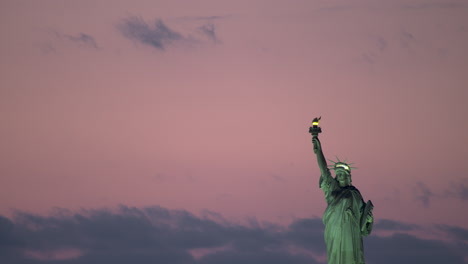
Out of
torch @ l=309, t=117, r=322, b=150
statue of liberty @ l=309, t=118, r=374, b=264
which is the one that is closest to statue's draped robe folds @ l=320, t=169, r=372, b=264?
statue of liberty @ l=309, t=118, r=374, b=264

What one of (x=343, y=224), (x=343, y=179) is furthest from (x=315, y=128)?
(x=343, y=224)

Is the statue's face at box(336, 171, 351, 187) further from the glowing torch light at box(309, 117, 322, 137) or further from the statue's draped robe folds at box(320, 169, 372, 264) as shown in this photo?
the glowing torch light at box(309, 117, 322, 137)

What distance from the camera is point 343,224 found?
1810 inches

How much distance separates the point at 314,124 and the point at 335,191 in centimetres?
234

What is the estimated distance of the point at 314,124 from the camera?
4631 centimetres

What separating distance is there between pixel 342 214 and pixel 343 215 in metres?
0.05

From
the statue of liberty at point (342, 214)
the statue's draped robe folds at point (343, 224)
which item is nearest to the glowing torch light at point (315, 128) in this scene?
the statue of liberty at point (342, 214)

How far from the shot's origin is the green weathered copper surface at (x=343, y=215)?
45.8 metres

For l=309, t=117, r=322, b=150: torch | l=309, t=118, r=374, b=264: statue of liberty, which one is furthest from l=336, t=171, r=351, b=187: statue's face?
l=309, t=117, r=322, b=150: torch

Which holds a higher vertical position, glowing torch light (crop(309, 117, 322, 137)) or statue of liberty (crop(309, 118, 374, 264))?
glowing torch light (crop(309, 117, 322, 137))

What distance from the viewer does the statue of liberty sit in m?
45.8

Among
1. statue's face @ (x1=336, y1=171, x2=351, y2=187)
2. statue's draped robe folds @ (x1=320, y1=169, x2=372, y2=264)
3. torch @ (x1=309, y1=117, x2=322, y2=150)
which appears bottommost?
statue's draped robe folds @ (x1=320, y1=169, x2=372, y2=264)

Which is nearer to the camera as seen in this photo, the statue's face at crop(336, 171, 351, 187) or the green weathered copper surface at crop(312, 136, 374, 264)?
the green weathered copper surface at crop(312, 136, 374, 264)

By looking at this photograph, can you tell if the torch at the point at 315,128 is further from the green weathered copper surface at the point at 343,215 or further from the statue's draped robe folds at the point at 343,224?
the statue's draped robe folds at the point at 343,224
